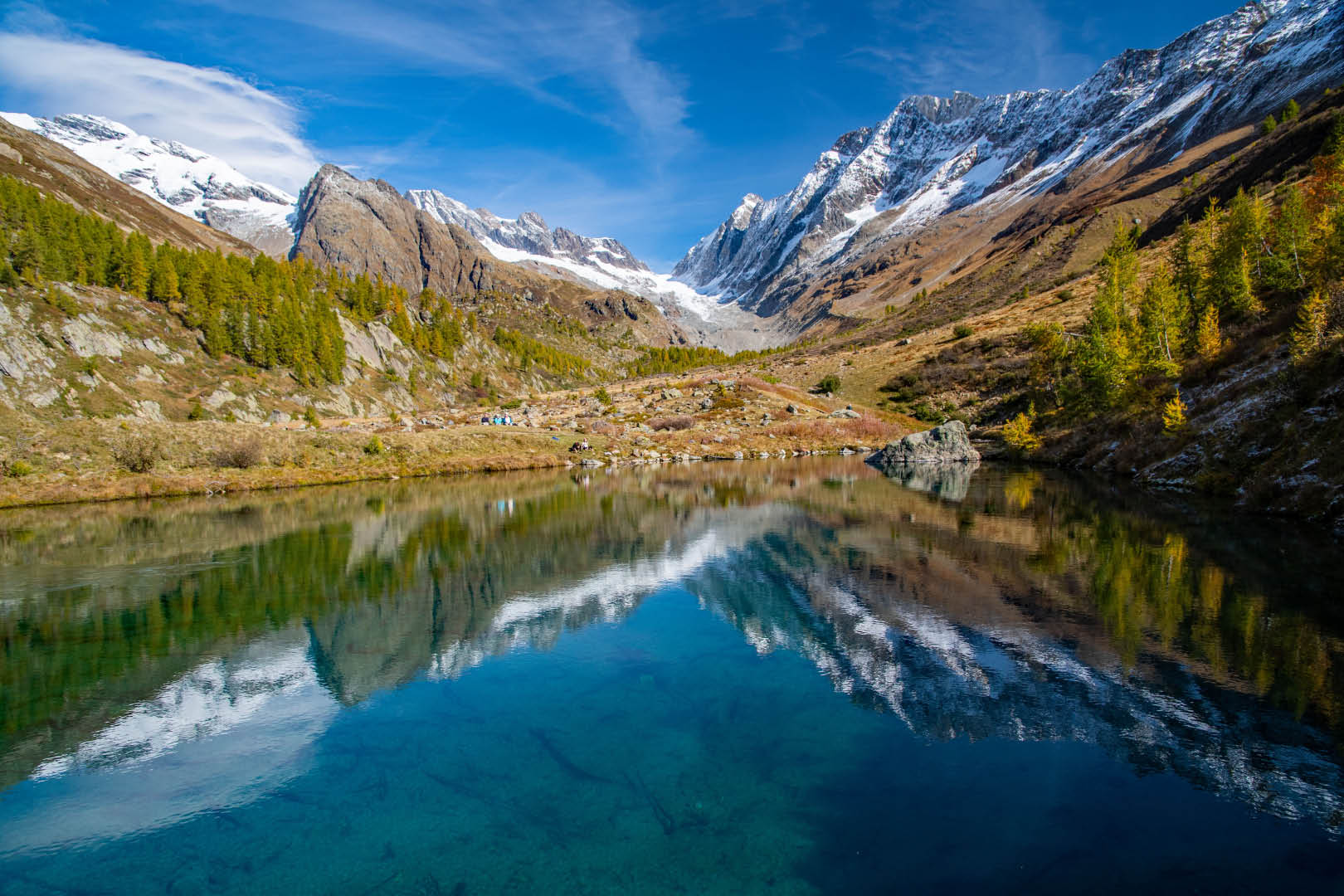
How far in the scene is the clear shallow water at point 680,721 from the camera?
24.8ft

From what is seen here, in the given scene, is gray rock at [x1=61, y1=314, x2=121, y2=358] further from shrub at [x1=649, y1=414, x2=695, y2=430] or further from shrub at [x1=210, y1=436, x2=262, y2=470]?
shrub at [x1=649, y1=414, x2=695, y2=430]

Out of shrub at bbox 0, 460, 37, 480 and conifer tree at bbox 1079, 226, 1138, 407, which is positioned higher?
conifer tree at bbox 1079, 226, 1138, 407

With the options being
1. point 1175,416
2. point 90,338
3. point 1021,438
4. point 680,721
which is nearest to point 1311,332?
point 1175,416

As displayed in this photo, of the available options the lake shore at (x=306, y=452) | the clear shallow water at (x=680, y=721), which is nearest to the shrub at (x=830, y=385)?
the lake shore at (x=306, y=452)

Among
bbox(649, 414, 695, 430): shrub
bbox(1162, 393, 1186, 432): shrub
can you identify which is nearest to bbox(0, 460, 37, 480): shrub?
bbox(649, 414, 695, 430): shrub

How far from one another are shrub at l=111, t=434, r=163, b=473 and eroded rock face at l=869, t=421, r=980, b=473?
197 ft

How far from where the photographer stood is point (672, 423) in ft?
273

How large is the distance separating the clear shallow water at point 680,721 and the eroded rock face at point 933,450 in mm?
38169

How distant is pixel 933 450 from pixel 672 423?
109ft

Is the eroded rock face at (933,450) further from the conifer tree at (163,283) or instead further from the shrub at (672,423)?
the conifer tree at (163,283)

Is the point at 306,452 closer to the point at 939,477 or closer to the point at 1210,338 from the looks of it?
the point at 939,477

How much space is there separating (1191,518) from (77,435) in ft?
222

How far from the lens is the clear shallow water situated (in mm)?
7559

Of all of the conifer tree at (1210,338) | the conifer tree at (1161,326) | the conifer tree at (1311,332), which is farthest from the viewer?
the conifer tree at (1161,326)
